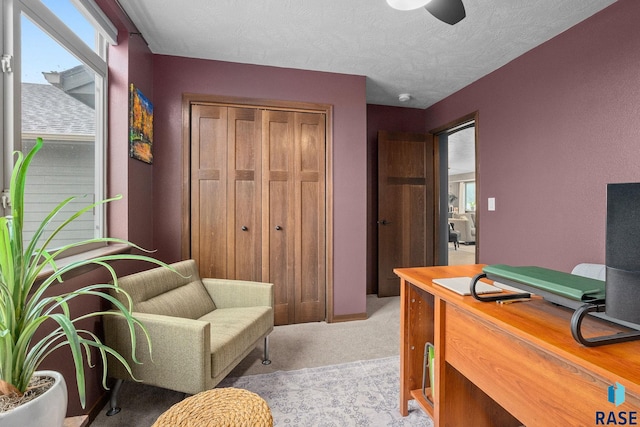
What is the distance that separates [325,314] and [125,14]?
2994 millimetres

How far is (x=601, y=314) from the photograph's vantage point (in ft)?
2.74

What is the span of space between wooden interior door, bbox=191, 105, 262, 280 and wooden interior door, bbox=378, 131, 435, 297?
5.71 feet

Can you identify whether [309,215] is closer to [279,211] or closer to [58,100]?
[279,211]

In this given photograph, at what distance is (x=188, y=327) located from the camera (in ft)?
4.95

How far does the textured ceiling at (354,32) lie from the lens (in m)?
2.05

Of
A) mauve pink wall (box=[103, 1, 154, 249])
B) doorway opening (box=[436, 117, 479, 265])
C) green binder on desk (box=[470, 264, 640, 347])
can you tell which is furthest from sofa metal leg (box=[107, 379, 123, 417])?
doorway opening (box=[436, 117, 479, 265])

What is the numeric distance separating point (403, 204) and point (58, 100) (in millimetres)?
3502

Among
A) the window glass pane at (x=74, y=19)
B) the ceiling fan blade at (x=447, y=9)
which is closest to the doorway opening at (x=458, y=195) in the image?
the ceiling fan blade at (x=447, y=9)

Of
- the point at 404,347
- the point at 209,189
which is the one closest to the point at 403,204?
the point at 209,189

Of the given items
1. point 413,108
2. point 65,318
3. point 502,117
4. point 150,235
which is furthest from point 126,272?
point 413,108

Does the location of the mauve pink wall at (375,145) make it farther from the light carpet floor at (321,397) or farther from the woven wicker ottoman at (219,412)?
the woven wicker ottoman at (219,412)

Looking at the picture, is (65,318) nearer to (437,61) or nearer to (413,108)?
(437,61)

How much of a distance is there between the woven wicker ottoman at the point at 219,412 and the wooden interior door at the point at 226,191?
5.56 ft

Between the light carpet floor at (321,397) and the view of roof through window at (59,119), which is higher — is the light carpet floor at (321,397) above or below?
below
